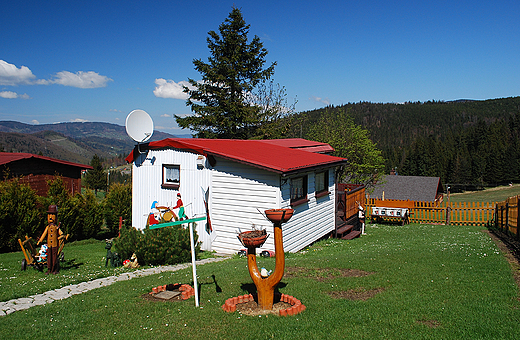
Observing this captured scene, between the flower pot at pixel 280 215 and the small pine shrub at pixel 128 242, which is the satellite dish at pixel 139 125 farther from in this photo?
the flower pot at pixel 280 215

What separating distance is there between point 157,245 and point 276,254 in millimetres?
5671

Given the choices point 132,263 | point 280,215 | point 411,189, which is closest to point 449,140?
point 411,189

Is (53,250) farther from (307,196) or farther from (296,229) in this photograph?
(307,196)

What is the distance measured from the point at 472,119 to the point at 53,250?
197 m

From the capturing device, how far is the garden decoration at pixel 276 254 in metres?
5.06

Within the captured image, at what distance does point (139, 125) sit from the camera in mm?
12703

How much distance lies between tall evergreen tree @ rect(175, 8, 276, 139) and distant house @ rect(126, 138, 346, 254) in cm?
1512

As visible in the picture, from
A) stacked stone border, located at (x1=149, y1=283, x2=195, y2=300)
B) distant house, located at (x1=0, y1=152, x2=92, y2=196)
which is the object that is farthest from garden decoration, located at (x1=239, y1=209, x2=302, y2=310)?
distant house, located at (x1=0, y1=152, x2=92, y2=196)

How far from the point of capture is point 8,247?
14953 millimetres

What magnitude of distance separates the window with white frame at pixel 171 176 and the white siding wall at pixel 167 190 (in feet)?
0.52

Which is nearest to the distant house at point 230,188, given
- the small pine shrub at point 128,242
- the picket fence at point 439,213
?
the small pine shrub at point 128,242

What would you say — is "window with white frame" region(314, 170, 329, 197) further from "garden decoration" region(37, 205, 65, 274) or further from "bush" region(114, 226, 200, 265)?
"garden decoration" region(37, 205, 65, 274)

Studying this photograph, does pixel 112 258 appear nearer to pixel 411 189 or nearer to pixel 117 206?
pixel 117 206

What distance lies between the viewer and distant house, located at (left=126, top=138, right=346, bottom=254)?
10.6m
